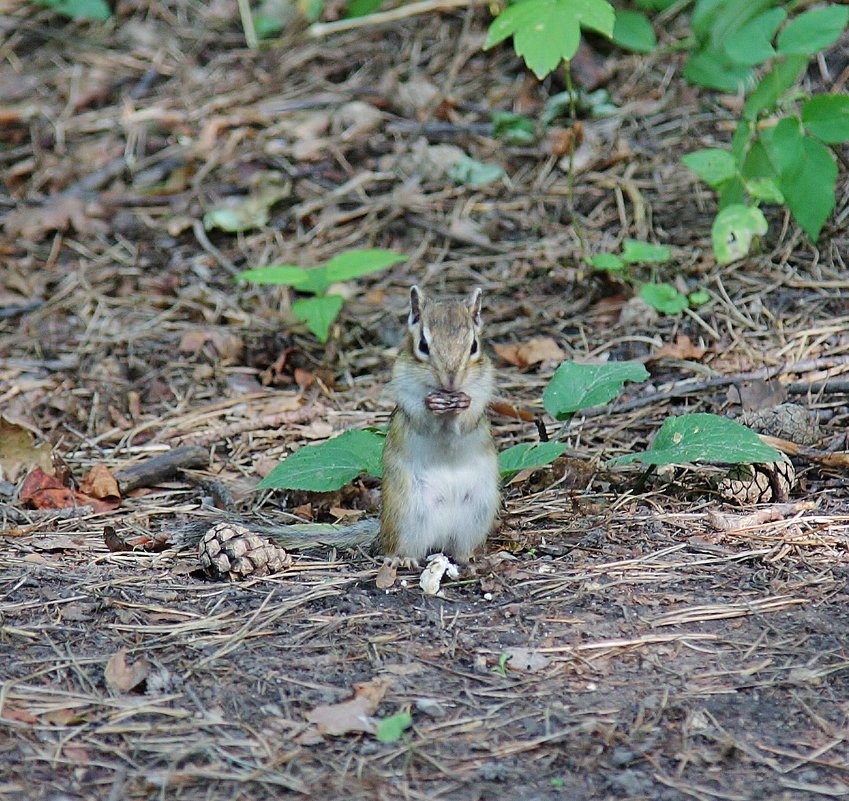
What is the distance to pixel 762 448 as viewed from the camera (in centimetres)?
331

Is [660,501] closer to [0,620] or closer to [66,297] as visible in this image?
[0,620]

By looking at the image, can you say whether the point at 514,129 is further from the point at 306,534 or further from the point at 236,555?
the point at 236,555

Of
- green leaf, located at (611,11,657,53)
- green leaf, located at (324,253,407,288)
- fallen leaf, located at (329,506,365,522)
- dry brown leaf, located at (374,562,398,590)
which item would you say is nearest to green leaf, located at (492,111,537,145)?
green leaf, located at (611,11,657,53)

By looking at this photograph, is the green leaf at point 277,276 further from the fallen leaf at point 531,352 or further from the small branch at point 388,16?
the small branch at point 388,16

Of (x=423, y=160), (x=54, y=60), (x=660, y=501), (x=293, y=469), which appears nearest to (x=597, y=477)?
(x=660, y=501)

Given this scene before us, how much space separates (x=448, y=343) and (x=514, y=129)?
3.04m

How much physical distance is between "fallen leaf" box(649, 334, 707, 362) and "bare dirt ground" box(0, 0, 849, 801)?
1 centimetres

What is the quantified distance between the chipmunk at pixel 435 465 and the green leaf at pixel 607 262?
1556mm

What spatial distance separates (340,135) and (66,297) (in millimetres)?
1724

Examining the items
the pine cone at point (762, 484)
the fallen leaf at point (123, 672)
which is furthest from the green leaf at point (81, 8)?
the fallen leaf at point (123, 672)

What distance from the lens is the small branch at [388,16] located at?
6.62m

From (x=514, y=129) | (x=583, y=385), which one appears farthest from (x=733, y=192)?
(x=514, y=129)

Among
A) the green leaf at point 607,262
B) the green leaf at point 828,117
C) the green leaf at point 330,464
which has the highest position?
the green leaf at point 828,117

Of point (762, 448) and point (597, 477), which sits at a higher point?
point (762, 448)
